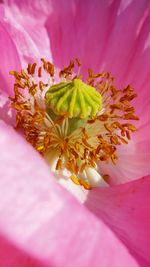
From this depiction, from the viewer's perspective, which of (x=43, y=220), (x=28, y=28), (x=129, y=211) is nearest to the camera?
(x=43, y=220)

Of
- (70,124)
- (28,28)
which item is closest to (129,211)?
(70,124)

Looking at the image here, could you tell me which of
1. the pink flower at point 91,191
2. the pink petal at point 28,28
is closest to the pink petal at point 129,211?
the pink flower at point 91,191

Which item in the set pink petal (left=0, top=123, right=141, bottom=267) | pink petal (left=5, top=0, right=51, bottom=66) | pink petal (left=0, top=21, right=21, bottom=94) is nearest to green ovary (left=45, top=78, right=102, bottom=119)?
pink petal (left=0, top=21, right=21, bottom=94)

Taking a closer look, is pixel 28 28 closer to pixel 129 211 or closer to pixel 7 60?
pixel 7 60

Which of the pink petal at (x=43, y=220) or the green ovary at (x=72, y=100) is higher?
the green ovary at (x=72, y=100)

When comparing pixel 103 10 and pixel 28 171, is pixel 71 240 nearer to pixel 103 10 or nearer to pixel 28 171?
pixel 28 171

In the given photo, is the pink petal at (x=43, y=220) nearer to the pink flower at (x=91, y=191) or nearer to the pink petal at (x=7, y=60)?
the pink flower at (x=91, y=191)
